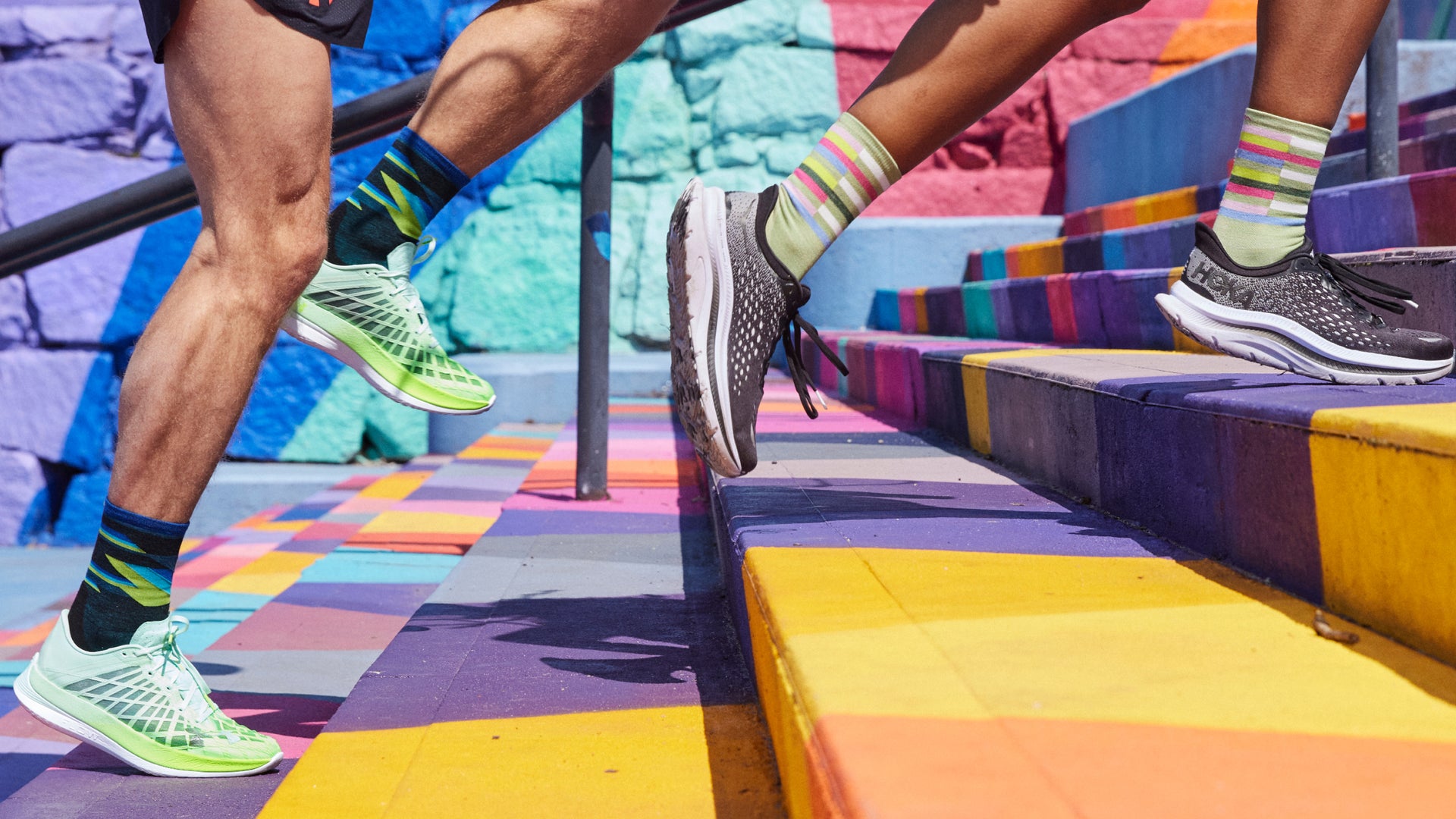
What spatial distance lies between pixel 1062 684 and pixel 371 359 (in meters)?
0.73

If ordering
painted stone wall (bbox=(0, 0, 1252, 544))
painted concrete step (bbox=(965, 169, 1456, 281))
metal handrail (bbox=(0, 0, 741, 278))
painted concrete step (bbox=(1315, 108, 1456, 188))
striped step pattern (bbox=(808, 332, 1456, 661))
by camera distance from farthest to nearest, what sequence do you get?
1. painted stone wall (bbox=(0, 0, 1252, 544))
2. painted concrete step (bbox=(1315, 108, 1456, 188))
3. painted concrete step (bbox=(965, 169, 1456, 281))
4. metal handrail (bbox=(0, 0, 741, 278))
5. striped step pattern (bbox=(808, 332, 1456, 661))

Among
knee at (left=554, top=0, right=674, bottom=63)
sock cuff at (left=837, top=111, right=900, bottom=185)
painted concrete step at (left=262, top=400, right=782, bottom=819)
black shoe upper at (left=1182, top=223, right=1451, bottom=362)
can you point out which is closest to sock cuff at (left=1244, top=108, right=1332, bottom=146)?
black shoe upper at (left=1182, top=223, right=1451, bottom=362)

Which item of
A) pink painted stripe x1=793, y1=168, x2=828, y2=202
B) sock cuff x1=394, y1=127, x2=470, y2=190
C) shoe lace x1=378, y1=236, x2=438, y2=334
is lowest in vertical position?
shoe lace x1=378, y1=236, x2=438, y2=334

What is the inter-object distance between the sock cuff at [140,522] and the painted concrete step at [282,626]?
0.24 m

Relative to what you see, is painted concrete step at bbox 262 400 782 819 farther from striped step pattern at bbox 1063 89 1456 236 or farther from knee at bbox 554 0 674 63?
striped step pattern at bbox 1063 89 1456 236

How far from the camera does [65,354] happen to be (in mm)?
4328

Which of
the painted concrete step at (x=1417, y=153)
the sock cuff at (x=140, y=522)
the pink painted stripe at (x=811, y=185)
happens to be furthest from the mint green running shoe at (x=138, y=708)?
the painted concrete step at (x=1417, y=153)

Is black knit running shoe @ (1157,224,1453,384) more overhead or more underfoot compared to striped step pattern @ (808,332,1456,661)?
more overhead

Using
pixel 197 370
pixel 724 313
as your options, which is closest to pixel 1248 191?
pixel 724 313

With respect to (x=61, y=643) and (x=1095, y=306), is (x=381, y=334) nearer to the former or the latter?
(x=61, y=643)

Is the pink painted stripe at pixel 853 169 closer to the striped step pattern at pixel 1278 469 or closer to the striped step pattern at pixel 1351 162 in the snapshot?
the striped step pattern at pixel 1278 469

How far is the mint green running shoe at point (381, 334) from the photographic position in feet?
3.55

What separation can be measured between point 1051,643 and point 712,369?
432 millimetres

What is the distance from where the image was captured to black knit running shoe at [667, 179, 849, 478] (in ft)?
3.46
